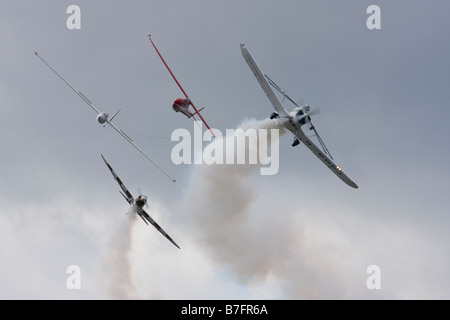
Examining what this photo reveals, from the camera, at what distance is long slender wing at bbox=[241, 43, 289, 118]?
89062 mm

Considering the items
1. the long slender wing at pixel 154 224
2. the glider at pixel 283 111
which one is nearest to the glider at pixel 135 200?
the long slender wing at pixel 154 224

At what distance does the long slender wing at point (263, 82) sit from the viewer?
89.1m

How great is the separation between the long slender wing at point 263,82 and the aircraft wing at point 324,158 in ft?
10.6

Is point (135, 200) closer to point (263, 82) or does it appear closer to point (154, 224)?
point (154, 224)

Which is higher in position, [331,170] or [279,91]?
[279,91]

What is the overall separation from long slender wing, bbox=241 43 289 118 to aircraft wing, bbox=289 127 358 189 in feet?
10.6

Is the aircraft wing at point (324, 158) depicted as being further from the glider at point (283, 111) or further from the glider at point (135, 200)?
the glider at point (135, 200)

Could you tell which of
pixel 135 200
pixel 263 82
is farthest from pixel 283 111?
pixel 135 200

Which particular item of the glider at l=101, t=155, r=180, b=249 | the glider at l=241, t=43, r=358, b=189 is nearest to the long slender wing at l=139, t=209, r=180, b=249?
the glider at l=101, t=155, r=180, b=249

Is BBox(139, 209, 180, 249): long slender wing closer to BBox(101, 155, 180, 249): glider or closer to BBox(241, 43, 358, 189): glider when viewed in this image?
BBox(101, 155, 180, 249): glider

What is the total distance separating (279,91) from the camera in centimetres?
9006

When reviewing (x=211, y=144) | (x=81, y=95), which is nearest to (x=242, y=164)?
(x=211, y=144)
